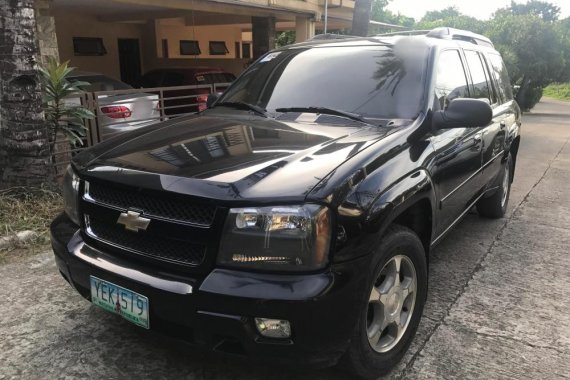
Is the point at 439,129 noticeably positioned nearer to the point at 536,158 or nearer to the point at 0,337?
the point at 0,337

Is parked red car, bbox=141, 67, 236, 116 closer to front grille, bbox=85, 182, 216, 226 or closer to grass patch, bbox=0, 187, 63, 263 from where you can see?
grass patch, bbox=0, 187, 63, 263

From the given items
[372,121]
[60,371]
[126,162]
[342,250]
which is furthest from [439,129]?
[60,371]

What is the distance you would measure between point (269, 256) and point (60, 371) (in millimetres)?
1432

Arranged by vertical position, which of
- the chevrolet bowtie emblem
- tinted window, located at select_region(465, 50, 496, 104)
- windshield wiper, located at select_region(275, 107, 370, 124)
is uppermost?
tinted window, located at select_region(465, 50, 496, 104)

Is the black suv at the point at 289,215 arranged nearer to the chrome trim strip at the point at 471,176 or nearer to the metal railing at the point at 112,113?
the chrome trim strip at the point at 471,176

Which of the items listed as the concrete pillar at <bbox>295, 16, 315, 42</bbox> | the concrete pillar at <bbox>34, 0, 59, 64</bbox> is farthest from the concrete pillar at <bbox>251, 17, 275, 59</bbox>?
the concrete pillar at <bbox>34, 0, 59, 64</bbox>

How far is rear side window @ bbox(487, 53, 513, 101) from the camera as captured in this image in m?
5.04

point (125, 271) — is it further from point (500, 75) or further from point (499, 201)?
point (500, 75)

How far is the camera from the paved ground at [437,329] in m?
2.76

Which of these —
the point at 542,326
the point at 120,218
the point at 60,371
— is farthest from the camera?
the point at 542,326

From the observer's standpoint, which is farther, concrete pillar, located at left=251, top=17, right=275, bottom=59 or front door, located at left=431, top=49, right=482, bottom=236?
concrete pillar, located at left=251, top=17, right=275, bottom=59

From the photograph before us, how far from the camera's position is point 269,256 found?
2.16 m

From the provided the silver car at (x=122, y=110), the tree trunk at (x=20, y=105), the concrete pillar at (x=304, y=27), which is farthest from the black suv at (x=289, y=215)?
the concrete pillar at (x=304, y=27)

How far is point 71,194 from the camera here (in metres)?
2.83
